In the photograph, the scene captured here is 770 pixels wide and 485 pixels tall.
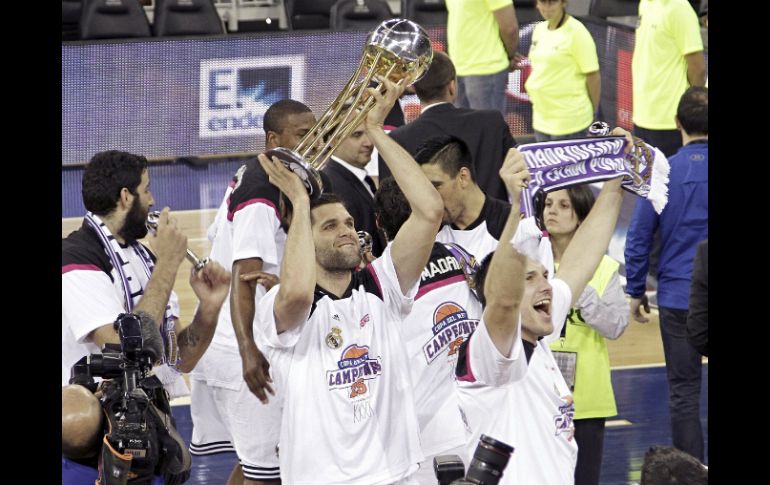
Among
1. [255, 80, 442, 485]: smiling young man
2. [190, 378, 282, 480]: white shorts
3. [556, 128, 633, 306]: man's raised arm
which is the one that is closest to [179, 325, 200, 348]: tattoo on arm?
[190, 378, 282, 480]: white shorts

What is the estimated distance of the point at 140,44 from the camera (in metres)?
12.0

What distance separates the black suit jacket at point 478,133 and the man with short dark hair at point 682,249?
0.77m

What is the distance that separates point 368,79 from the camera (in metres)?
4.20

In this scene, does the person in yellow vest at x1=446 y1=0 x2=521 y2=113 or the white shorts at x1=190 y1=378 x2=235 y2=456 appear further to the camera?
the person in yellow vest at x1=446 y1=0 x2=521 y2=113

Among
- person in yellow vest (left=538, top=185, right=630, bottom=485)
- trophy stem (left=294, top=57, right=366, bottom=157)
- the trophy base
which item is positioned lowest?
person in yellow vest (left=538, top=185, right=630, bottom=485)

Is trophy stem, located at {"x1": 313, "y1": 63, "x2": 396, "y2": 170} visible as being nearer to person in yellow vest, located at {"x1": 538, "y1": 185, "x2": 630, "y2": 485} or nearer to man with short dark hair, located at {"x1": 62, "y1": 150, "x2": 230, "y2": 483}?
man with short dark hair, located at {"x1": 62, "y1": 150, "x2": 230, "y2": 483}

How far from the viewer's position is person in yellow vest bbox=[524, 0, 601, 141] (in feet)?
33.5

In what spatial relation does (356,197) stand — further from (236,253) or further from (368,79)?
(368,79)

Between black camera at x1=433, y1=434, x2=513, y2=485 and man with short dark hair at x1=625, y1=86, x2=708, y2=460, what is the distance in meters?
3.52

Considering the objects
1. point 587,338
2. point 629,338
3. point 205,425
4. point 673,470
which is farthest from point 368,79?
point 629,338

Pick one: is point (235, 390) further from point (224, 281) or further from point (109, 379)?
point (109, 379)

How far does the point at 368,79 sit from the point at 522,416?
1235 millimetres
